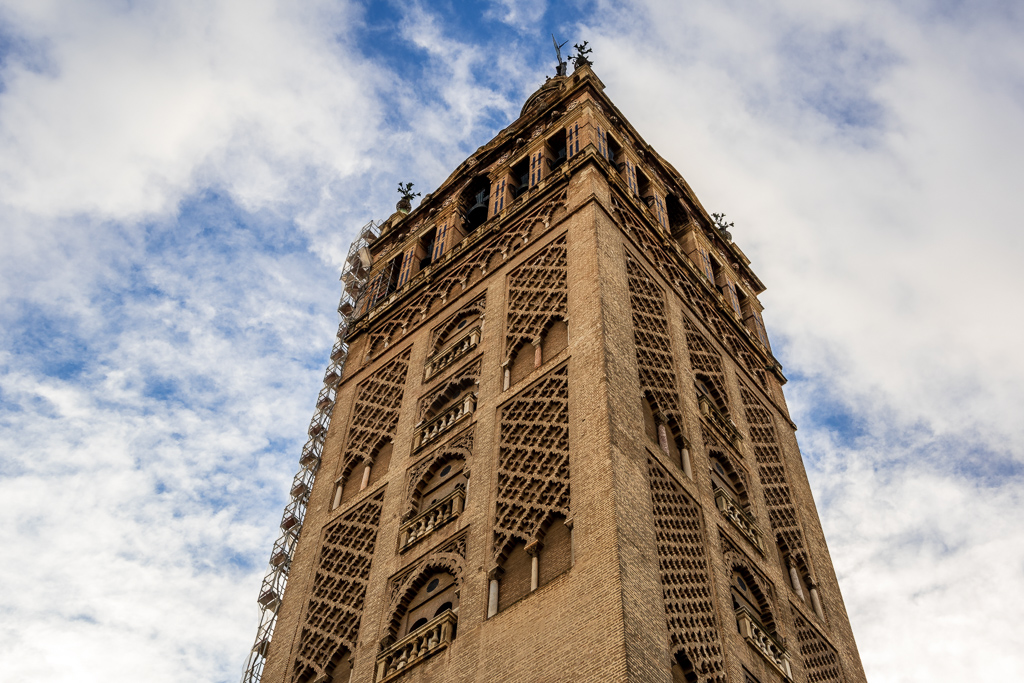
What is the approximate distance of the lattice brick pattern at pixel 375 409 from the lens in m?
21.4

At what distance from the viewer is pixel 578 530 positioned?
1485cm

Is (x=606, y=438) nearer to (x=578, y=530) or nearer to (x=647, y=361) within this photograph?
(x=578, y=530)

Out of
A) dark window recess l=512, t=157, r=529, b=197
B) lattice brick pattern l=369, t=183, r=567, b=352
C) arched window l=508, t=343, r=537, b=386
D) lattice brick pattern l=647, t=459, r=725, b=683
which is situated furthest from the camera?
dark window recess l=512, t=157, r=529, b=197

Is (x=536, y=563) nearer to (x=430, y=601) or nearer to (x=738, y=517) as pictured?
(x=430, y=601)

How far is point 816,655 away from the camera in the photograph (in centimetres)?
1786

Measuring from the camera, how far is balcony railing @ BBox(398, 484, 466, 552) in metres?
17.4

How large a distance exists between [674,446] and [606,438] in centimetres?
255

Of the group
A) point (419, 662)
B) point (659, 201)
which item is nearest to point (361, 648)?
point (419, 662)

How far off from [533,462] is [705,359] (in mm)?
6515

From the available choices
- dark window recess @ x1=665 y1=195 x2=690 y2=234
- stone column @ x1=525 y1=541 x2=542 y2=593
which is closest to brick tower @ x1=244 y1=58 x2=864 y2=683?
stone column @ x1=525 y1=541 x2=542 y2=593

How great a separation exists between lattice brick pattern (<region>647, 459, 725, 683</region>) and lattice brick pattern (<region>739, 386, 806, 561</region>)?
3.84 metres

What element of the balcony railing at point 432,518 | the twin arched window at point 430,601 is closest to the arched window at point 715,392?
the balcony railing at point 432,518

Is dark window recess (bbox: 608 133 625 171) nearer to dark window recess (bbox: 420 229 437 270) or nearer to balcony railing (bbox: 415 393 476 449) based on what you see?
dark window recess (bbox: 420 229 437 270)

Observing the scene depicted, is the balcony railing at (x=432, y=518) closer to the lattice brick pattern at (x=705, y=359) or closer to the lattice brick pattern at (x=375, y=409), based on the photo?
the lattice brick pattern at (x=375, y=409)
